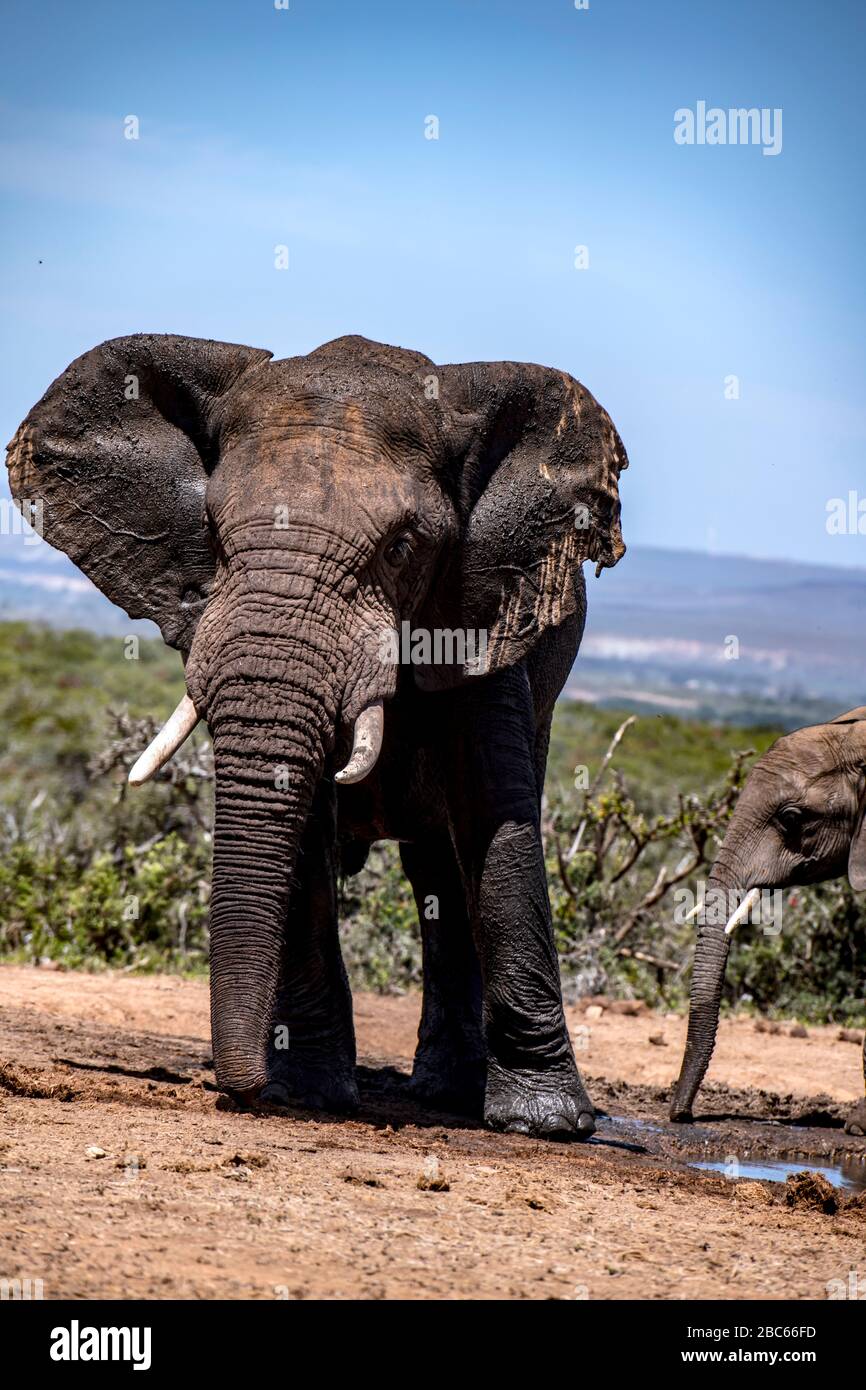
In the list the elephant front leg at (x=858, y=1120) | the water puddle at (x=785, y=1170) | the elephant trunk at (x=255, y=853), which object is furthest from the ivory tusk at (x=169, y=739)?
the elephant front leg at (x=858, y=1120)

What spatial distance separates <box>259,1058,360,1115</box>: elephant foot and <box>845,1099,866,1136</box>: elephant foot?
2945 mm

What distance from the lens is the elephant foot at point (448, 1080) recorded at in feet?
28.9

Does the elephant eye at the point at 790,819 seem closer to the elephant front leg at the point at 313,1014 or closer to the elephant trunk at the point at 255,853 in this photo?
the elephant front leg at the point at 313,1014

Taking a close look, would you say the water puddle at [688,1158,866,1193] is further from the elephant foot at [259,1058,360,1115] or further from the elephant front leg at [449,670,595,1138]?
the elephant foot at [259,1058,360,1115]

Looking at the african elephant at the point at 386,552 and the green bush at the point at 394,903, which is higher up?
the african elephant at the point at 386,552

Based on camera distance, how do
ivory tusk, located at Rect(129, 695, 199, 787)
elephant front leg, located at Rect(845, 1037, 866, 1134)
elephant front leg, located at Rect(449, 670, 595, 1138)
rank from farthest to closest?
1. elephant front leg, located at Rect(845, 1037, 866, 1134)
2. elephant front leg, located at Rect(449, 670, 595, 1138)
3. ivory tusk, located at Rect(129, 695, 199, 787)

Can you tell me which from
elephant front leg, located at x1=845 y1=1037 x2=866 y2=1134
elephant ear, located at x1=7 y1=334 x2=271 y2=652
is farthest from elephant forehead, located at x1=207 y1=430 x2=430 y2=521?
elephant front leg, located at x1=845 y1=1037 x2=866 y2=1134

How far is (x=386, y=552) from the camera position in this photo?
23.5ft

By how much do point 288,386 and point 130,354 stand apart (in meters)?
1.04

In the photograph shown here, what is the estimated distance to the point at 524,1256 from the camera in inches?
205

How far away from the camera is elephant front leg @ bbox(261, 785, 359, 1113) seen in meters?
7.73

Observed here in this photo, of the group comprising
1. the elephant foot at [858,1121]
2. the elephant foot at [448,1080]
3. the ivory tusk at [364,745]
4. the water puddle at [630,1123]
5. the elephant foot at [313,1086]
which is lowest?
the elephant foot at [858,1121]

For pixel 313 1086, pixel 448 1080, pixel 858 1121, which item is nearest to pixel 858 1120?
pixel 858 1121
